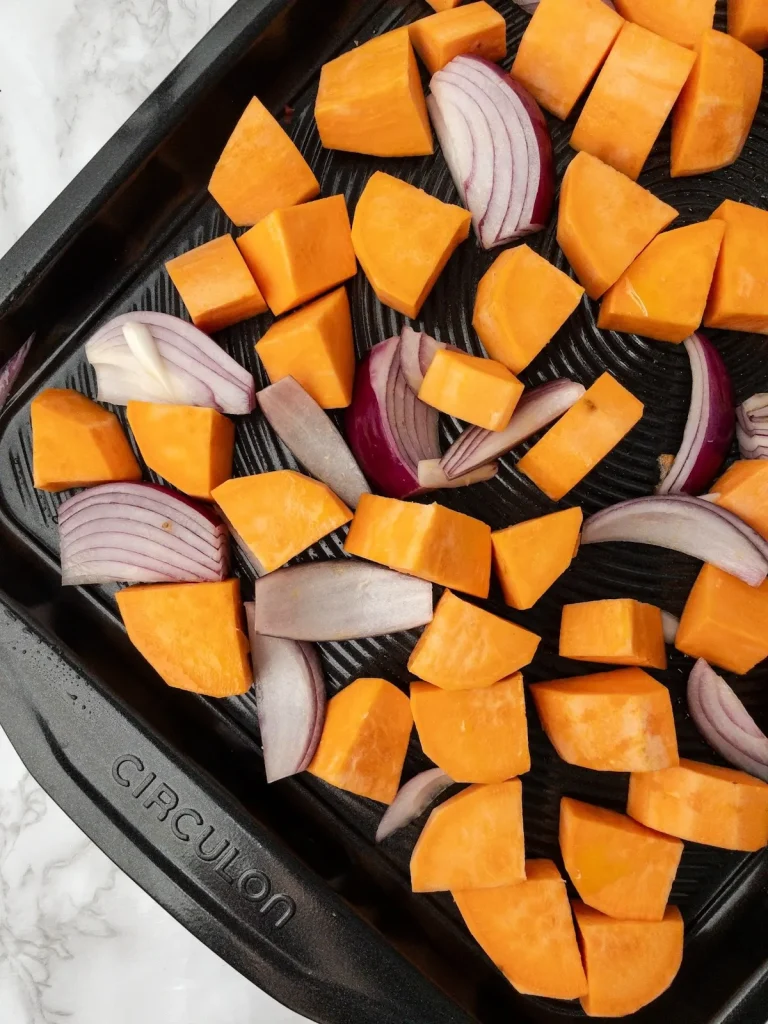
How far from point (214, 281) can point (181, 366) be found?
0.61 ft

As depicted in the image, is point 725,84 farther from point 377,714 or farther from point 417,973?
point 417,973

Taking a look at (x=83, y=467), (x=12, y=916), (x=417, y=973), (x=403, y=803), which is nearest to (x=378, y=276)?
(x=83, y=467)

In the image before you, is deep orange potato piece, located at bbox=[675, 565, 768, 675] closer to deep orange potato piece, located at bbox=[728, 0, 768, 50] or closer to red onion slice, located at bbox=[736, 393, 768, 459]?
red onion slice, located at bbox=[736, 393, 768, 459]

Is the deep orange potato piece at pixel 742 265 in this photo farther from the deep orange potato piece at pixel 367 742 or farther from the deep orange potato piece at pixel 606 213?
the deep orange potato piece at pixel 367 742

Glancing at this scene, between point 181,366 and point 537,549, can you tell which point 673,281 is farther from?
point 181,366

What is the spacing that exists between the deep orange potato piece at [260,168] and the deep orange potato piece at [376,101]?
0.33 feet

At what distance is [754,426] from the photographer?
1542 millimetres

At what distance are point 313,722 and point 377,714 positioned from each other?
0.14m

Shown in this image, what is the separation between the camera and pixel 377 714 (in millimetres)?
1461

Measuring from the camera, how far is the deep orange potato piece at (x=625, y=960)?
1430 mm

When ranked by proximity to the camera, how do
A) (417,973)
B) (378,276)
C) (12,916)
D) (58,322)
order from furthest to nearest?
(12,916)
(58,322)
(378,276)
(417,973)

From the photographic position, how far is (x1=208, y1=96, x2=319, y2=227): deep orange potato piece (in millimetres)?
1559

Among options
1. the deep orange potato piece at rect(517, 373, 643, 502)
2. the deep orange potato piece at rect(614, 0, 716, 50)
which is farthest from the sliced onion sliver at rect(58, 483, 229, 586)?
the deep orange potato piece at rect(614, 0, 716, 50)

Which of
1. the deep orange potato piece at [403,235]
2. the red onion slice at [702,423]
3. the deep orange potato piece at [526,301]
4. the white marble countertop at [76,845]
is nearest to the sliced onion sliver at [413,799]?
the white marble countertop at [76,845]
